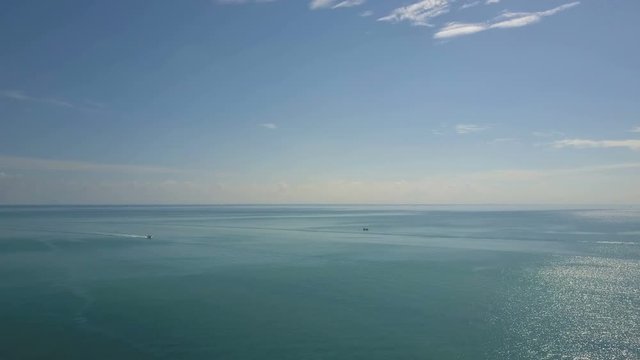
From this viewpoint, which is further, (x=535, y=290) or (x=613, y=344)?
(x=535, y=290)

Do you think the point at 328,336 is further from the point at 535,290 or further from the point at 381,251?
the point at 381,251

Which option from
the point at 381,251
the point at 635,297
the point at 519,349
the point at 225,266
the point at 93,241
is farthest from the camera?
the point at 93,241

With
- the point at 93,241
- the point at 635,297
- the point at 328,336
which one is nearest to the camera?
the point at 328,336

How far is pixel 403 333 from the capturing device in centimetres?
2602

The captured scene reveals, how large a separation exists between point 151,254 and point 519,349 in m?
47.0

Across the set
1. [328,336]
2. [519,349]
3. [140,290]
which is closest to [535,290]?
[519,349]

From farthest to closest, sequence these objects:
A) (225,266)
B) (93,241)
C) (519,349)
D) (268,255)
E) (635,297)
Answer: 1. (93,241)
2. (268,255)
3. (225,266)
4. (635,297)
5. (519,349)

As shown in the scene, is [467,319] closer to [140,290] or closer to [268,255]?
[140,290]

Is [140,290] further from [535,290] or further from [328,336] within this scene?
[535,290]

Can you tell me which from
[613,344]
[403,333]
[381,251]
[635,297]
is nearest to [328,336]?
[403,333]

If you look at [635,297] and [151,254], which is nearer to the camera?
[635,297]

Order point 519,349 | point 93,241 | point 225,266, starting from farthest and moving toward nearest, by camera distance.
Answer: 1. point 93,241
2. point 225,266
3. point 519,349

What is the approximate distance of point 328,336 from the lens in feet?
83.0

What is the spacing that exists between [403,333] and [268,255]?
3412cm
